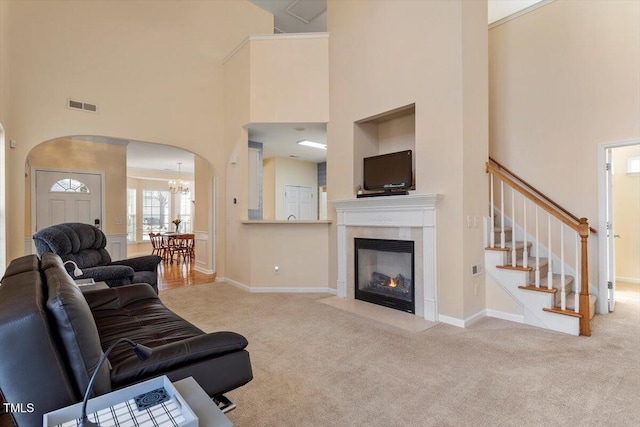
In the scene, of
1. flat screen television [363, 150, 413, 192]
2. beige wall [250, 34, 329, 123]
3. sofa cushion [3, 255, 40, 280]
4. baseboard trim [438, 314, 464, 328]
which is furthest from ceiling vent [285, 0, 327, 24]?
sofa cushion [3, 255, 40, 280]

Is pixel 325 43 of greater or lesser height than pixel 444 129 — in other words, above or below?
above

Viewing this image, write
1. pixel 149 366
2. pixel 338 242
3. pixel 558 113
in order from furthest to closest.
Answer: pixel 338 242 → pixel 558 113 → pixel 149 366

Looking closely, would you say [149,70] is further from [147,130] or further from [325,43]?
[325,43]

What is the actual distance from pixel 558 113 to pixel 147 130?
5.90m

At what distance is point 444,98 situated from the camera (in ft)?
11.9

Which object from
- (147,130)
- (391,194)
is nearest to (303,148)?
(147,130)

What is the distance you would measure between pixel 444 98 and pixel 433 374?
279 centimetres

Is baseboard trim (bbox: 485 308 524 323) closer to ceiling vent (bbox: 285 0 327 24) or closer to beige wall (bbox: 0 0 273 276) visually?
beige wall (bbox: 0 0 273 276)

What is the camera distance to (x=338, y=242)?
4.76 meters

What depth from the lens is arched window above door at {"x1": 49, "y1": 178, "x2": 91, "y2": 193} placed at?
20.2 feet

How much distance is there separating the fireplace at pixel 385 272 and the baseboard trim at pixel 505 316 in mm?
→ 866

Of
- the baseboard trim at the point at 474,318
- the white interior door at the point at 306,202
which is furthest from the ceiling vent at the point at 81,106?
the baseboard trim at the point at 474,318

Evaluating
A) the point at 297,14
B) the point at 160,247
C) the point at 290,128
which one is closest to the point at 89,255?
the point at 290,128

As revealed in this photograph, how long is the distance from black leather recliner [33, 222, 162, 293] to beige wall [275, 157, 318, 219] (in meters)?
4.80
